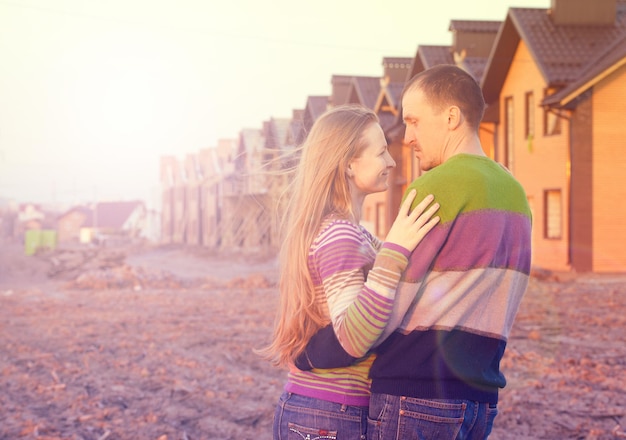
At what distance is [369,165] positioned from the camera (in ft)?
7.75

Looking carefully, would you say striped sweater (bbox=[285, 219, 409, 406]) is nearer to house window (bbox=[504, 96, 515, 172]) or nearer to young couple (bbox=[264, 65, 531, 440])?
young couple (bbox=[264, 65, 531, 440])

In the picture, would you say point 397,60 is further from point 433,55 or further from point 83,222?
point 83,222

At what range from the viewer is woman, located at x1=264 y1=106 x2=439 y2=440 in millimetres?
2037

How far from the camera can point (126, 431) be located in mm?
5828

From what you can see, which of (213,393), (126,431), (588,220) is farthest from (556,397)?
(588,220)

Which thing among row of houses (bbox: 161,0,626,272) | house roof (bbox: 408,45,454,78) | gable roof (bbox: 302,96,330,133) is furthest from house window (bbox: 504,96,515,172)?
gable roof (bbox: 302,96,330,133)

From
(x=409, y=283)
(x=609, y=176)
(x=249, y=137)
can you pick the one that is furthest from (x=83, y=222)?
(x=409, y=283)

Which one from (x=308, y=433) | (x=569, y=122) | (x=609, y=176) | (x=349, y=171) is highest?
(x=569, y=122)

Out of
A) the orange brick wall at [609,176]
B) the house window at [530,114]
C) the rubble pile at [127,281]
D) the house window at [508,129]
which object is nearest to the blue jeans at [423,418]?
the orange brick wall at [609,176]

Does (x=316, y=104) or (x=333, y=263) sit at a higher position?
(x=316, y=104)

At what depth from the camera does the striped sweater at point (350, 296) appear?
197 cm

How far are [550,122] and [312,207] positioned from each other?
19.9 m

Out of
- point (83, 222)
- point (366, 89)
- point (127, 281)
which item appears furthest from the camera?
point (83, 222)

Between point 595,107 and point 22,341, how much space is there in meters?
15.2
